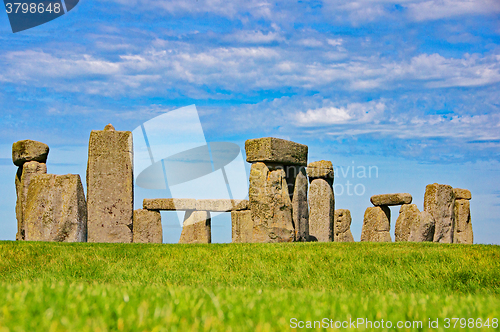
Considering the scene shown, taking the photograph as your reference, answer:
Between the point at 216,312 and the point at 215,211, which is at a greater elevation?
the point at 215,211

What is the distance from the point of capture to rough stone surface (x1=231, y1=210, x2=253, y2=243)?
1672 centimetres

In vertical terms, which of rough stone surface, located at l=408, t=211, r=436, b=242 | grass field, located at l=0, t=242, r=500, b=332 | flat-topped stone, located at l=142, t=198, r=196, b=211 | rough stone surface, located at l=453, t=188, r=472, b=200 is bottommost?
grass field, located at l=0, t=242, r=500, b=332

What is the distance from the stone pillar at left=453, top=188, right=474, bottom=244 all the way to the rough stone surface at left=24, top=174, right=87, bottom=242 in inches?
632

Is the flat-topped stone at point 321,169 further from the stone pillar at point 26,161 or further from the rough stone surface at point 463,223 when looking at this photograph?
the rough stone surface at point 463,223

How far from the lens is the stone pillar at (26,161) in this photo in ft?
40.8

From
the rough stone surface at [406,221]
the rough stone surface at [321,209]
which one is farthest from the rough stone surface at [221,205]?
the rough stone surface at [406,221]

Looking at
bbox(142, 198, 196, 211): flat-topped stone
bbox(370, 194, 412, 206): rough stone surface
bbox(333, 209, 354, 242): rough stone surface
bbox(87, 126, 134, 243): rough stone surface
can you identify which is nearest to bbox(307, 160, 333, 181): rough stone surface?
bbox(370, 194, 412, 206): rough stone surface

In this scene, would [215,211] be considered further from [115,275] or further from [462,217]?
[462,217]

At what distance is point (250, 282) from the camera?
7.54m

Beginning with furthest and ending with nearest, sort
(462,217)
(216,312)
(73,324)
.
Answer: (462,217) → (216,312) → (73,324)

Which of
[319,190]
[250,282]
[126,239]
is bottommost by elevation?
[250,282]

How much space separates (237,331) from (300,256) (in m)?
6.26

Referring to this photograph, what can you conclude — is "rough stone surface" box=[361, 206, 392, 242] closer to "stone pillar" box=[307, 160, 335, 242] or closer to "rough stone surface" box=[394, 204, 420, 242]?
"rough stone surface" box=[394, 204, 420, 242]

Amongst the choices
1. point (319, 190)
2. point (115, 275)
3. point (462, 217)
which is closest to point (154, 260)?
point (115, 275)
